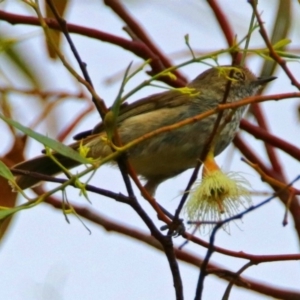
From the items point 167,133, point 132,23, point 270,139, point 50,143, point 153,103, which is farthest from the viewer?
point 153,103

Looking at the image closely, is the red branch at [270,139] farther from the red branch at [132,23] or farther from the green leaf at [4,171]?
the green leaf at [4,171]

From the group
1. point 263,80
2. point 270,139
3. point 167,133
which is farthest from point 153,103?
point 270,139

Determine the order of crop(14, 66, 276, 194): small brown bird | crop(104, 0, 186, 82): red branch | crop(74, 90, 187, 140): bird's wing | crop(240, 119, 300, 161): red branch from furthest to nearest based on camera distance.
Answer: crop(74, 90, 187, 140): bird's wing < crop(14, 66, 276, 194): small brown bird < crop(104, 0, 186, 82): red branch < crop(240, 119, 300, 161): red branch

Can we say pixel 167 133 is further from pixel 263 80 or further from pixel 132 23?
pixel 132 23

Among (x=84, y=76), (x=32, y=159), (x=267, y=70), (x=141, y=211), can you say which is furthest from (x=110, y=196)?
(x=32, y=159)

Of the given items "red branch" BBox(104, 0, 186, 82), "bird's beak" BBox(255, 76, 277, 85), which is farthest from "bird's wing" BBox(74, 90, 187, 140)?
"red branch" BBox(104, 0, 186, 82)

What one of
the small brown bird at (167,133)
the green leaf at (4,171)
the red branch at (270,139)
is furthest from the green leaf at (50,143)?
the small brown bird at (167,133)

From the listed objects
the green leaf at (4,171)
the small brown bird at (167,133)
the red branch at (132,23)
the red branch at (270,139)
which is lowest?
the green leaf at (4,171)

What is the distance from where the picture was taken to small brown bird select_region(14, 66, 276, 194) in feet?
12.8

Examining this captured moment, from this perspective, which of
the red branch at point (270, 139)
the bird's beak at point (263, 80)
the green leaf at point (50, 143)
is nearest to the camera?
the green leaf at point (50, 143)

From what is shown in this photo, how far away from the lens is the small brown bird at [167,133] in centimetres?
390

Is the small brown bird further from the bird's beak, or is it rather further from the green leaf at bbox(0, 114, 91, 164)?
the green leaf at bbox(0, 114, 91, 164)

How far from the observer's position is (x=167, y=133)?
12.8 ft

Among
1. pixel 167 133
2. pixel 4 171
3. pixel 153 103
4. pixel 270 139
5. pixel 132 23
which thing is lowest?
pixel 4 171
